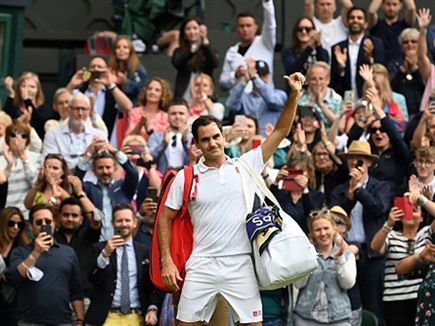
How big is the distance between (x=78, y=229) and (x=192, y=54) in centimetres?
441

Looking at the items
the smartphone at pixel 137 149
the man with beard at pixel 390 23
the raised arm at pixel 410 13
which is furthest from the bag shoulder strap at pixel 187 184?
the raised arm at pixel 410 13

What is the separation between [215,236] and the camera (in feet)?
40.6

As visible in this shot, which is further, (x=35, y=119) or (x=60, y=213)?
(x=35, y=119)

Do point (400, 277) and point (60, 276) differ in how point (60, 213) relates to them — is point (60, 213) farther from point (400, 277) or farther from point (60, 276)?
point (400, 277)

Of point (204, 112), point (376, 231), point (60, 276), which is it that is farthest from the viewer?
point (204, 112)

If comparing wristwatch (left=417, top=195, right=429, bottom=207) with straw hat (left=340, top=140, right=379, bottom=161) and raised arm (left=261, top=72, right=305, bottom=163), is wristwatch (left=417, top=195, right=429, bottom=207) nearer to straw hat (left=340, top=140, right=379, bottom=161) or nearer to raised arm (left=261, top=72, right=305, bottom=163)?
straw hat (left=340, top=140, right=379, bottom=161)

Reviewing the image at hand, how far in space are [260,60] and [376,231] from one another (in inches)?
159

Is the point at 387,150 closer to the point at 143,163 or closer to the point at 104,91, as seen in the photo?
the point at 143,163

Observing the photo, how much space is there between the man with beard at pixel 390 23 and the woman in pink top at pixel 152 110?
3.36 metres

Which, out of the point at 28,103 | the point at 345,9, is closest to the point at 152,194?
the point at 28,103

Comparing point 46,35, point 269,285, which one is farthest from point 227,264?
point 46,35

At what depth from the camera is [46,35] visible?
2434cm

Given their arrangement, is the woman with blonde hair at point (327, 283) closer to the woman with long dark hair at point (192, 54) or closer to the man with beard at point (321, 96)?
the man with beard at point (321, 96)

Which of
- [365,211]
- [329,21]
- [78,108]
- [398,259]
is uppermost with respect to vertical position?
[329,21]
